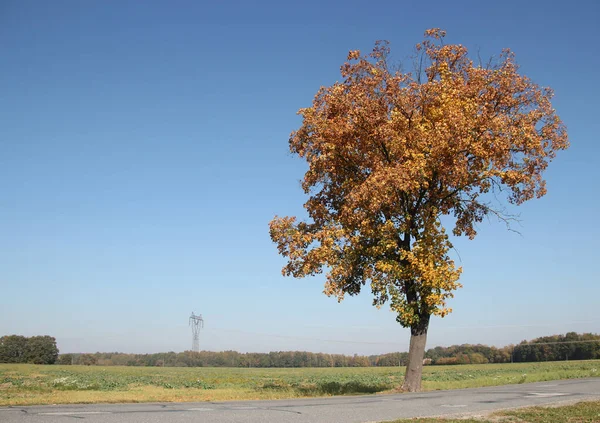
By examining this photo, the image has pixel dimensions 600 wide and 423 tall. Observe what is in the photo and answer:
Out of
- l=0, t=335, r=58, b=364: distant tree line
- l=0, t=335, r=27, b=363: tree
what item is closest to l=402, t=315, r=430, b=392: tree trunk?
l=0, t=335, r=58, b=364: distant tree line

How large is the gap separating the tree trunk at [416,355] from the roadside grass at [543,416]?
767cm

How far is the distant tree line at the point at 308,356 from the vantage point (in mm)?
94500

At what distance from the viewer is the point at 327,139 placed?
20.3 m

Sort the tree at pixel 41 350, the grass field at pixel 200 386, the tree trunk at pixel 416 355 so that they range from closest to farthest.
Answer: the grass field at pixel 200 386, the tree trunk at pixel 416 355, the tree at pixel 41 350

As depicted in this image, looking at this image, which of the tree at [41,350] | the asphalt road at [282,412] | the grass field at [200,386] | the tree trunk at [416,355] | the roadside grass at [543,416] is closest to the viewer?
the asphalt road at [282,412]

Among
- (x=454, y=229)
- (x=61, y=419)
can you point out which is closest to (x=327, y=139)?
(x=454, y=229)

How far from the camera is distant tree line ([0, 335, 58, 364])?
337ft

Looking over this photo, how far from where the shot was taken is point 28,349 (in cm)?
10356

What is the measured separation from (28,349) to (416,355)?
10332 centimetres

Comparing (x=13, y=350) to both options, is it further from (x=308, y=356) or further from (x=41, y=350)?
(x=308, y=356)

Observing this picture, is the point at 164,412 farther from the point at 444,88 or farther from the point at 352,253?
the point at 444,88

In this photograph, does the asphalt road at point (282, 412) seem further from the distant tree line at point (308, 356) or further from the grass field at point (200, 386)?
the distant tree line at point (308, 356)

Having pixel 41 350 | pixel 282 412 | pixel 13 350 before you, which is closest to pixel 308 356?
pixel 41 350

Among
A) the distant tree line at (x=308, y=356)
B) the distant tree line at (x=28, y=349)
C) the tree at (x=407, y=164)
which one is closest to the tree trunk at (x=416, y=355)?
the tree at (x=407, y=164)
